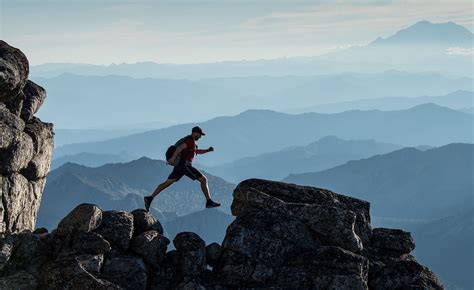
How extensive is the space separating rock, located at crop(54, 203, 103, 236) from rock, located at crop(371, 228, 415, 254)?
14.4 m

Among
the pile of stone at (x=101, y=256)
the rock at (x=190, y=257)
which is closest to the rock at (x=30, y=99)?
the pile of stone at (x=101, y=256)

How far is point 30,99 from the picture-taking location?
31625mm

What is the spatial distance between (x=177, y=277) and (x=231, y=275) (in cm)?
244

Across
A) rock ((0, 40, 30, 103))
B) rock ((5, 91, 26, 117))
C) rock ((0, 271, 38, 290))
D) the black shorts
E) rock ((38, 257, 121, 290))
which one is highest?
rock ((0, 40, 30, 103))

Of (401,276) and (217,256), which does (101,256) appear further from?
(401,276)

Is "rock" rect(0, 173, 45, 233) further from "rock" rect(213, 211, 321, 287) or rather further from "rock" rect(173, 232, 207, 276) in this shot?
"rock" rect(213, 211, 321, 287)

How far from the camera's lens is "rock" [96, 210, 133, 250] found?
25.4m

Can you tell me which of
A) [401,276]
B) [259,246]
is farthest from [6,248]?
[401,276]

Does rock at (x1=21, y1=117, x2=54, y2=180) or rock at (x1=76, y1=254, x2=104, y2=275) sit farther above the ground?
rock at (x1=21, y1=117, x2=54, y2=180)

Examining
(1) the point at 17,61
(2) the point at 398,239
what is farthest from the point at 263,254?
(1) the point at 17,61

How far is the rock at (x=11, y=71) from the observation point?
91.3 ft

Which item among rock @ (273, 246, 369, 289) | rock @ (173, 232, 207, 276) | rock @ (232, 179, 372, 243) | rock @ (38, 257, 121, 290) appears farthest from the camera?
rock @ (232, 179, 372, 243)

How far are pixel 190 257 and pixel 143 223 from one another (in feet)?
10.4

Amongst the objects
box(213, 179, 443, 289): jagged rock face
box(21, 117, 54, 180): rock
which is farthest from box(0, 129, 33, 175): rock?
box(213, 179, 443, 289): jagged rock face
